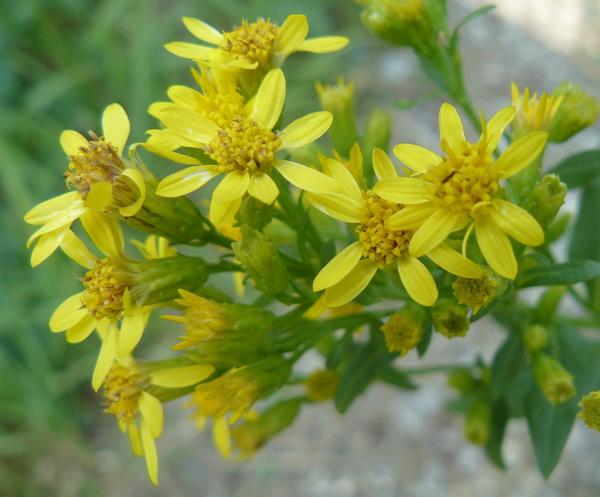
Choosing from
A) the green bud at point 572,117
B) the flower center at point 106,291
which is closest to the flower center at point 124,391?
the flower center at point 106,291

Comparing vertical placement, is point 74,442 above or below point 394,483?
below

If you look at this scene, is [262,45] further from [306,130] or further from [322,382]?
[322,382]

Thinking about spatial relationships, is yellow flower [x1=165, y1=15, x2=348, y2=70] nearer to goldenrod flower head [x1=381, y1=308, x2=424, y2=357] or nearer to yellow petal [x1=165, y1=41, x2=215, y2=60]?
yellow petal [x1=165, y1=41, x2=215, y2=60]

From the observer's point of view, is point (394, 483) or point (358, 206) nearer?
point (358, 206)

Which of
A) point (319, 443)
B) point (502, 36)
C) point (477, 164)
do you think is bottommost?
point (319, 443)

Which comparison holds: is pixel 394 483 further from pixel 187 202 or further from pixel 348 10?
pixel 348 10

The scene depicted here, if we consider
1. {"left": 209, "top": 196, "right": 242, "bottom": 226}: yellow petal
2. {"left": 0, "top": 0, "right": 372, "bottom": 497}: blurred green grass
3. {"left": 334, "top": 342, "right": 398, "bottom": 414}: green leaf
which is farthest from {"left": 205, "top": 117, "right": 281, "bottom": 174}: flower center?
{"left": 0, "top": 0, "right": 372, "bottom": 497}: blurred green grass

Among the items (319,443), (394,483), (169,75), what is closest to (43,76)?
(169,75)

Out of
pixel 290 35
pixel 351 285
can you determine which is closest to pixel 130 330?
pixel 351 285
